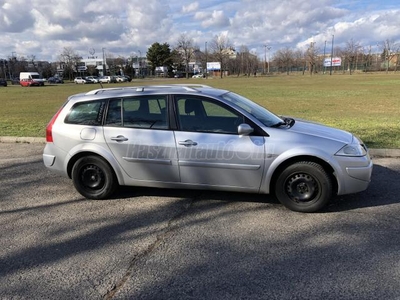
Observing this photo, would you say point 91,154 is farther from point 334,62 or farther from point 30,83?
point 334,62

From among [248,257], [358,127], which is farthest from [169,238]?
[358,127]

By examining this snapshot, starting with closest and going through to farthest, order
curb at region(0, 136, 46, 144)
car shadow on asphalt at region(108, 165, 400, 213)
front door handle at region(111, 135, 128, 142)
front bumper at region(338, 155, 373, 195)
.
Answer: front bumper at region(338, 155, 373, 195) < car shadow on asphalt at region(108, 165, 400, 213) < front door handle at region(111, 135, 128, 142) < curb at region(0, 136, 46, 144)

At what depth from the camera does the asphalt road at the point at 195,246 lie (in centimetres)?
294

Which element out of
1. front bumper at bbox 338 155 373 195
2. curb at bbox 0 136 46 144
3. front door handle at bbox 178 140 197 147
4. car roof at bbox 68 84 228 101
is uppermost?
A: car roof at bbox 68 84 228 101

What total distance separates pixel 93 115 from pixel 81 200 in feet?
4.09

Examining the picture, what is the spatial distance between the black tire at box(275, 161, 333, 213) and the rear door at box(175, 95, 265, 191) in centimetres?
32

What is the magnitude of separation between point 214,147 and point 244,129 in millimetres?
446

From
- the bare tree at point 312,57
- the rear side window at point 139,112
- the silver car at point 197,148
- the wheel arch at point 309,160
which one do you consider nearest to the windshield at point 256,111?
the silver car at point 197,148

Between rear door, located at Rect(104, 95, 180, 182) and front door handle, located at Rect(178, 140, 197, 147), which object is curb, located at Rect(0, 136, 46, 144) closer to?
rear door, located at Rect(104, 95, 180, 182)

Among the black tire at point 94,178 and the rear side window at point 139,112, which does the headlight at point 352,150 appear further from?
the black tire at point 94,178

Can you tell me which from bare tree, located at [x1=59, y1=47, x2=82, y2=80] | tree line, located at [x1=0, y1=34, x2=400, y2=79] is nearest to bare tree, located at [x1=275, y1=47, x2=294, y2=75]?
tree line, located at [x1=0, y1=34, x2=400, y2=79]

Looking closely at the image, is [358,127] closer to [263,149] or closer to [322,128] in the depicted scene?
[322,128]

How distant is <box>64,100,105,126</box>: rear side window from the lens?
4.96 m

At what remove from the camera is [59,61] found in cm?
11406
